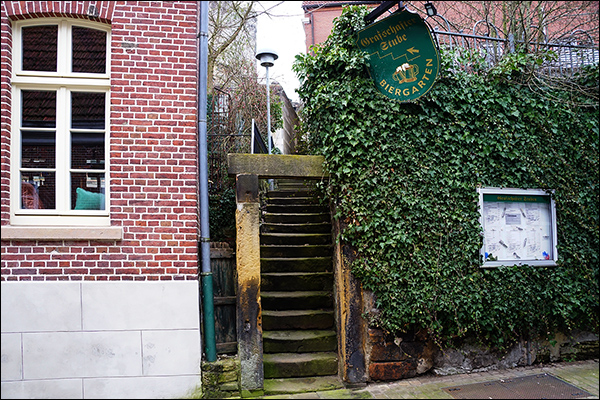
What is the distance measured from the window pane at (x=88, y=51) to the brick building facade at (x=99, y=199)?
0.01m

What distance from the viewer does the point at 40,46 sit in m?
4.61

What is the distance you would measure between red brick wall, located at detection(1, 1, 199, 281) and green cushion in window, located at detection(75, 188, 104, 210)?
238mm

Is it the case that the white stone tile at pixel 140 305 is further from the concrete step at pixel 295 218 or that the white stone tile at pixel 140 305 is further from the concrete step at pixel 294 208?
the concrete step at pixel 294 208

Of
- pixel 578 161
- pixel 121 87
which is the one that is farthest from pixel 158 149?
pixel 578 161

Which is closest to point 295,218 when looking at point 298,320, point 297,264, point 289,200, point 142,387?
point 289,200

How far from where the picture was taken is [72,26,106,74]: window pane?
4664mm

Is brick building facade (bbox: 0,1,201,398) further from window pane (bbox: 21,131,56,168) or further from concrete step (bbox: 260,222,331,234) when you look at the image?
concrete step (bbox: 260,222,331,234)

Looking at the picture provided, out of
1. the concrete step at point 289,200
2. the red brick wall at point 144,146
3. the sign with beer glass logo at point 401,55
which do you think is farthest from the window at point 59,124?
the concrete step at point 289,200

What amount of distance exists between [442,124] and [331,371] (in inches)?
137

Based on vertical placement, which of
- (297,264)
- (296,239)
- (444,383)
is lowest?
(444,383)

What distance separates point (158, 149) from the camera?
4.62 m

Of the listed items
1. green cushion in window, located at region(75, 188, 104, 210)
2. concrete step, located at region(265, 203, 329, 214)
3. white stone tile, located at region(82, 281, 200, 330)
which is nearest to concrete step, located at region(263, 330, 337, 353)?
white stone tile, located at region(82, 281, 200, 330)

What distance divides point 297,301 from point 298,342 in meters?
0.62

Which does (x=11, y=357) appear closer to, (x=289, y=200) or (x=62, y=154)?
(x=62, y=154)
